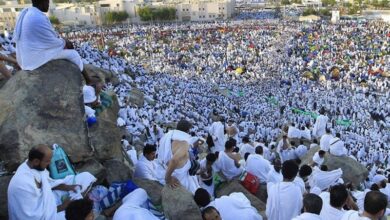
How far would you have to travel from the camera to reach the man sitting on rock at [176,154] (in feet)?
11.9

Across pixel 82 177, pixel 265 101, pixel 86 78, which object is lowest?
pixel 265 101

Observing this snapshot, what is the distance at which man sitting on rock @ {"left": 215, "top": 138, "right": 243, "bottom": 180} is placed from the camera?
17.1 ft

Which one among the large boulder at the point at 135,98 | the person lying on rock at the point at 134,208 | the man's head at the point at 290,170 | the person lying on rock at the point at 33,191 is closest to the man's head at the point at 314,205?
the man's head at the point at 290,170

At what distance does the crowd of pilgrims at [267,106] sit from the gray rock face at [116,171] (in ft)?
0.44

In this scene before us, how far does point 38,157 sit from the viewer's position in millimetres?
2834

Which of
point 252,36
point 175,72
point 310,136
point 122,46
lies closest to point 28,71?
point 310,136

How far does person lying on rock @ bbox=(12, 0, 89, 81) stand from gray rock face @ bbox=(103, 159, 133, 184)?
1257 millimetres

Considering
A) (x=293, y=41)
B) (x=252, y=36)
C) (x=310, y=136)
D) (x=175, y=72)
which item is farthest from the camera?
(x=252, y=36)

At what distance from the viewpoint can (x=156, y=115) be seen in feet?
40.9

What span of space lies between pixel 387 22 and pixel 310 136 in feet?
139

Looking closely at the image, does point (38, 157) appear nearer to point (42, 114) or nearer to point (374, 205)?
point (42, 114)

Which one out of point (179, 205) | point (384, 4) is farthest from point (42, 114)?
point (384, 4)

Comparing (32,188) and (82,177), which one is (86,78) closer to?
(82,177)

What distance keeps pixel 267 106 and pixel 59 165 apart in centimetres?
1469
